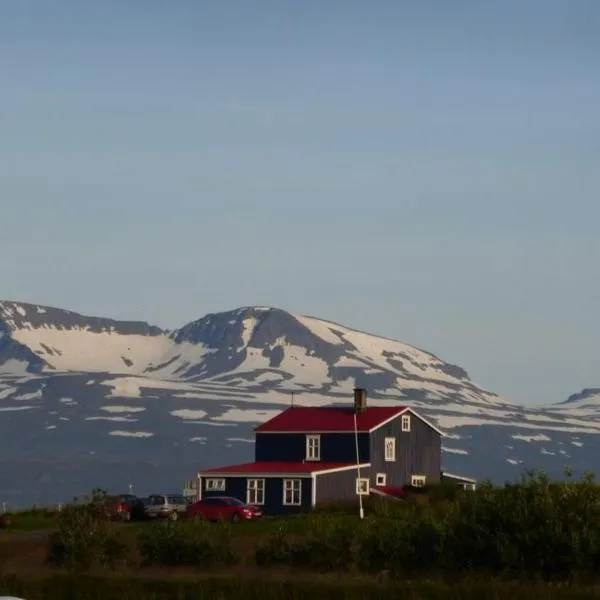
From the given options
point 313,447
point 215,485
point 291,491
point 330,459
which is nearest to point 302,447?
point 313,447

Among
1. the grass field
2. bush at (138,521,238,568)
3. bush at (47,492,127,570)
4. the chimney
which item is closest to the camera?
the grass field

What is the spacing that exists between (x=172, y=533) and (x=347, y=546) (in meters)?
7.08

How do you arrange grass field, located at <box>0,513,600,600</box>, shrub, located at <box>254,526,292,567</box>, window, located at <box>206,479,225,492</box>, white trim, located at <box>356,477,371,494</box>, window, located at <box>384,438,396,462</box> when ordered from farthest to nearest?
window, located at <box>384,438,396,462</box> < white trim, located at <box>356,477,371,494</box> < window, located at <box>206,479,225,492</box> < shrub, located at <box>254,526,292,567</box> < grass field, located at <box>0,513,600,600</box>

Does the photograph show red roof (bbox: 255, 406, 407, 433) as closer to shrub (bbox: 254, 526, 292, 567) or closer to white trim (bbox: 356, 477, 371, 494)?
white trim (bbox: 356, 477, 371, 494)

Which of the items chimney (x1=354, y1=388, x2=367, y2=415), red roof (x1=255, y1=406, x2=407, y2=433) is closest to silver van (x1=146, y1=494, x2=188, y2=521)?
red roof (x1=255, y1=406, x2=407, y2=433)

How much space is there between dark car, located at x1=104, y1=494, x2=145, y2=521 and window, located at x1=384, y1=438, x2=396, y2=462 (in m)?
21.0

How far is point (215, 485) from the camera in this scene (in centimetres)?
11100

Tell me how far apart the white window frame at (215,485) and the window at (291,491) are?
14.6ft

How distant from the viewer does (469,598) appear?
47.0 meters

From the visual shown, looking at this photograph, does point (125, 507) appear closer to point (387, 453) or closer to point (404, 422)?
point (387, 453)

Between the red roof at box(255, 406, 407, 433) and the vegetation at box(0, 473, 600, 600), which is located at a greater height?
the red roof at box(255, 406, 407, 433)

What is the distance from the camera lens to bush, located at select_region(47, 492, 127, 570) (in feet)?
211

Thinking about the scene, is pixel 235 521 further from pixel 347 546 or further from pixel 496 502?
pixel 496 502

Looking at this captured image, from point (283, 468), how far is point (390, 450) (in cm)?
960
